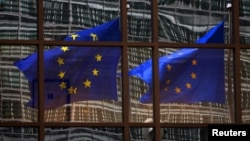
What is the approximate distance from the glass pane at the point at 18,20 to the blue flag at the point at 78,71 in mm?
436

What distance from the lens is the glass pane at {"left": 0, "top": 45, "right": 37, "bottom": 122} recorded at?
13.2 m

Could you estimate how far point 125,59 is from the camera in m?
13.5

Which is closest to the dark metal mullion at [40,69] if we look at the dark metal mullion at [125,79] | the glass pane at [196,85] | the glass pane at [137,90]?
the dark metal mullion at [125,79]

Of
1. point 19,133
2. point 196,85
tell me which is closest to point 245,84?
point 196,85

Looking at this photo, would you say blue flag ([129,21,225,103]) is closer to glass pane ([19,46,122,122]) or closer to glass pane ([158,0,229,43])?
glass pane ([158,0,229,43])

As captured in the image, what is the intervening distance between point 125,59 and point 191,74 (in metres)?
1.25

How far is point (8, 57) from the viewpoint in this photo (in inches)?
526

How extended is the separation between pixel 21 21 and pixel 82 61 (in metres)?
1.30

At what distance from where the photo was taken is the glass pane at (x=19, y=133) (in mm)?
13180

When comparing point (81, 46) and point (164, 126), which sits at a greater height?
point (81, 46)

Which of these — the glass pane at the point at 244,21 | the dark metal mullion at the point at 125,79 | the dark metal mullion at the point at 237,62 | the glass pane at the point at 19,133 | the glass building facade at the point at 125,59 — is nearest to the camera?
the glass pane at the point at 19,133

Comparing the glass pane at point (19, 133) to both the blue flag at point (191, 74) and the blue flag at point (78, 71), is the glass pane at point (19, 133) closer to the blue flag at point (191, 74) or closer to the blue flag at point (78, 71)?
the blue flag at point (78, 71)

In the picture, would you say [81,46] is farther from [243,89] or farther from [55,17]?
[243,89]

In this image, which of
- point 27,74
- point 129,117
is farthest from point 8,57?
point 129,117
